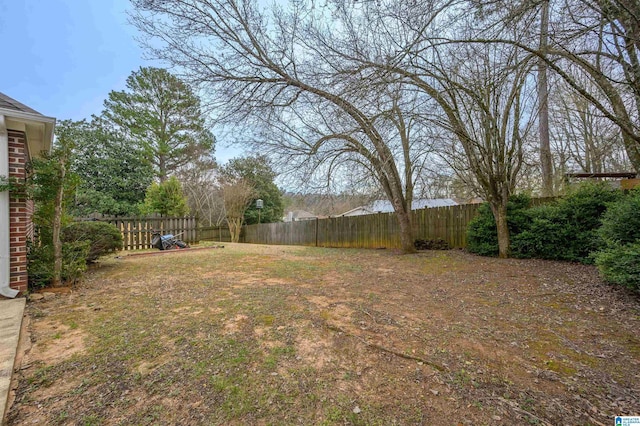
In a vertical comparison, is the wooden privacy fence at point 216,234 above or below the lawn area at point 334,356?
above

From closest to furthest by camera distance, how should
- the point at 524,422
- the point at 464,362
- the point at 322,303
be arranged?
the point at 524,422, the point at 464,362, the point at 322,303

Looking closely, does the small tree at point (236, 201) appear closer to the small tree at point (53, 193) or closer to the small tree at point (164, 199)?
the small tree at point (164, 199)

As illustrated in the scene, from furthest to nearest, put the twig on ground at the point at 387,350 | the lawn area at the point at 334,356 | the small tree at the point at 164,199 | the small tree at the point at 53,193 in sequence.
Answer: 1. the small tree at the point at 164,199
2. the small tree at the point at 53,193
3. the twig on ground at the point at 387,350
4. the lawn area at the point at 334,356

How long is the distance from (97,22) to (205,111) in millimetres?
3810

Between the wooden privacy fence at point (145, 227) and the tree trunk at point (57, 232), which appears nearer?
the tree trunk at point (57, 232)

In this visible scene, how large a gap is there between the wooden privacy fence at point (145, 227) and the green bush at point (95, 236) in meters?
3.87

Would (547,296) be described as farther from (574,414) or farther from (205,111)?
(205,111)

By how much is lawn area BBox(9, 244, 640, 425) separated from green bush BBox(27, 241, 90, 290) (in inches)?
17.4

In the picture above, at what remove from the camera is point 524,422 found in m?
1.45

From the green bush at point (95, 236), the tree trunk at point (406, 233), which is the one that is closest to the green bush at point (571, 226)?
the tree trunk at point (406, 233)

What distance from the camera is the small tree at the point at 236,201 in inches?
677

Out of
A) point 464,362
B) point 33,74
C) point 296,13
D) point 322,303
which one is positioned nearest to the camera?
point 464,362

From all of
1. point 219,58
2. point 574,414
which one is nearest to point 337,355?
point 574,414

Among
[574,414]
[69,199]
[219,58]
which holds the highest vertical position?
[219,58]
